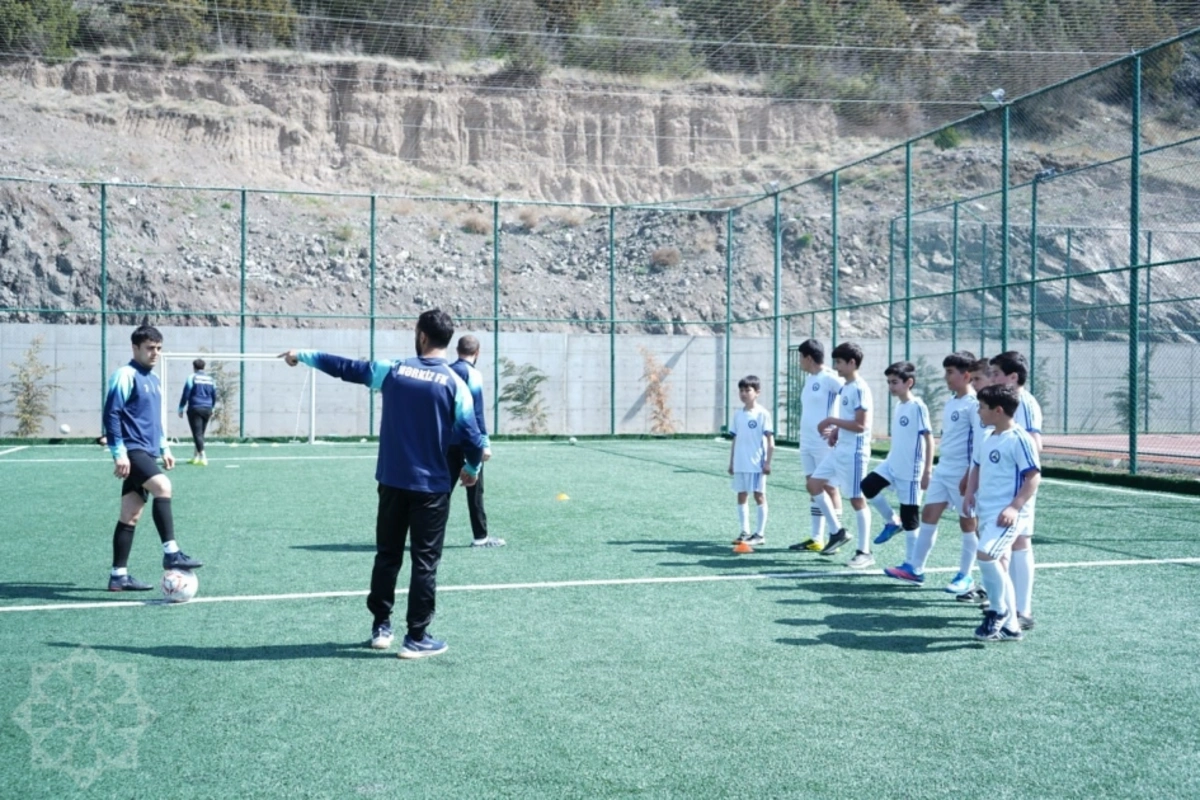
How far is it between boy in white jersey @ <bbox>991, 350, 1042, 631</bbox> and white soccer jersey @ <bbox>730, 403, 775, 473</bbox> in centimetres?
235

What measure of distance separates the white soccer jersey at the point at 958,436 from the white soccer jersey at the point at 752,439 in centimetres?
183

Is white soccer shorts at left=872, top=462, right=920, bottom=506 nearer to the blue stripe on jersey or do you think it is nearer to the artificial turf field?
the artificial turf field

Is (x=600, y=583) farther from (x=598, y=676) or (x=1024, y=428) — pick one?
(x=1024, y=428)

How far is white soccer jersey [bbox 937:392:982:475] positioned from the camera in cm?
767

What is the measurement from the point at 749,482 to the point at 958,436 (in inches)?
84.5

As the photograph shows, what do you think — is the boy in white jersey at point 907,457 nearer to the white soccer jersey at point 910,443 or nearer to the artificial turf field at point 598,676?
the white soccer jersey at point 910,443

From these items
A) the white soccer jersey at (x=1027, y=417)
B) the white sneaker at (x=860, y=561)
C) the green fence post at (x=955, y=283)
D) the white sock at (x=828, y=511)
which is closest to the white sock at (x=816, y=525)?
the white sock at (x=828, y=511)

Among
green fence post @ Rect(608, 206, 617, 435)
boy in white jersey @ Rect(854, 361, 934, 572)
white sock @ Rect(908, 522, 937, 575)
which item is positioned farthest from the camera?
green fence post @ Rect(608, 206, 617, 435)

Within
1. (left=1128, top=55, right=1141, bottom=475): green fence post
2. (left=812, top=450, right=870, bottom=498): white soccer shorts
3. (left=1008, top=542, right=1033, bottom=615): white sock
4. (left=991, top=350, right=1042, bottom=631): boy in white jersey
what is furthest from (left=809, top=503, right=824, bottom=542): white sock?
(left=1128, top=55, right=1141, bottom=475): green fence post

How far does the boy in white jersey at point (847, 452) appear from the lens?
876cm

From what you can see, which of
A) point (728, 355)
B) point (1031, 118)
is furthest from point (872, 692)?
point (1031, 118)

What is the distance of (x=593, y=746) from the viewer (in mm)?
4402

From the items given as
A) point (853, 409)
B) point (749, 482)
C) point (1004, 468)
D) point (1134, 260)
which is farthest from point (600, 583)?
point (1134, 260)

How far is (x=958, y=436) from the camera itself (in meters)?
7.73
